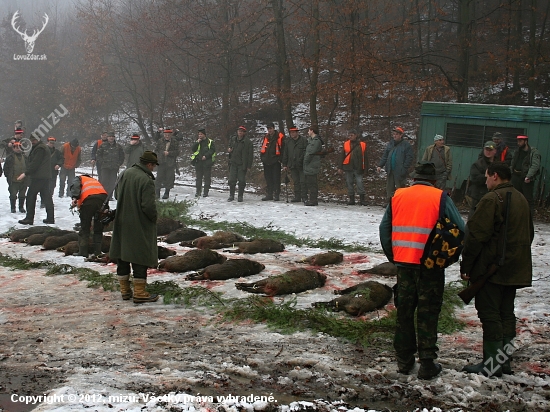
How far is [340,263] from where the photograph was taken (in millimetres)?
10109

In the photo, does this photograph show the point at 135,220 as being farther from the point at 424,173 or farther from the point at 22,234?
the point at 22,234

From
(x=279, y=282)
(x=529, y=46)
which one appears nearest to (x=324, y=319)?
(x=279, y=282)

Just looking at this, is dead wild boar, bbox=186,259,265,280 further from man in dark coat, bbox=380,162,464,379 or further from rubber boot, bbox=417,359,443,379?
rubber boot, bbox=417,359,443,379

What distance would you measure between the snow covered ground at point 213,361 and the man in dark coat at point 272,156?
8.88m

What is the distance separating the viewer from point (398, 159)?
49.6ft

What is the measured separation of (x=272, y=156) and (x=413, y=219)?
12227 mm

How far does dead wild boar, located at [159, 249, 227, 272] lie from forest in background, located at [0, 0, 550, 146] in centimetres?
1183

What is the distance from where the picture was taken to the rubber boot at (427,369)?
5246mm

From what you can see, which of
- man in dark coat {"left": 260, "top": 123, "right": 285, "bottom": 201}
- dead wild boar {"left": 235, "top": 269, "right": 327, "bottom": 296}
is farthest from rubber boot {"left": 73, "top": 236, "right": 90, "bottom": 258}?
man in dark coat {"left": 260, "top": 123, "right": 285, "bottom": 201}

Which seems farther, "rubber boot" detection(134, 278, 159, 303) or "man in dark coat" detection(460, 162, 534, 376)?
"rubber boot" detection(134, 278, 159, 303)

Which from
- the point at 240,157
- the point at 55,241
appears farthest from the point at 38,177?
the point at 240,157

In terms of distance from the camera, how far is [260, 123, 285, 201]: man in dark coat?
17422mm

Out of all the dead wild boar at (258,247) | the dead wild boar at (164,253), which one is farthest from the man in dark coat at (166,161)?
the dead wild boar at (164,253)

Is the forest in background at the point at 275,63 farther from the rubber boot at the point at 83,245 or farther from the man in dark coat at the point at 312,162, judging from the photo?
the rubber boot at the point at 83,245
